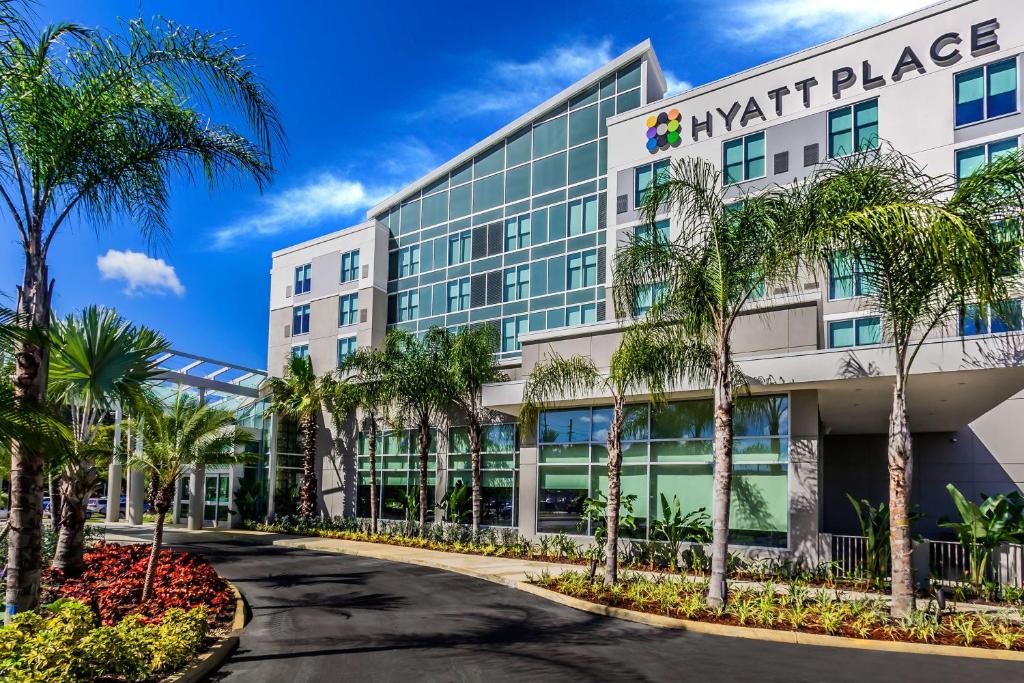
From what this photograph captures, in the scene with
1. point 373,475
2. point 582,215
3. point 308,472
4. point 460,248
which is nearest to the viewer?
point 373,475

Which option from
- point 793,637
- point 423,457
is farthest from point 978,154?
point 423,457

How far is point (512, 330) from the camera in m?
35.8

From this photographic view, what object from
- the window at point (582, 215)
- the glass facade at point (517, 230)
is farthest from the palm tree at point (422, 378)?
the window at point (582, 215)

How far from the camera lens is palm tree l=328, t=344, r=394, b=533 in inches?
1184

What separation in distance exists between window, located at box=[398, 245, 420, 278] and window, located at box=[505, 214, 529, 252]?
5601 millimetres

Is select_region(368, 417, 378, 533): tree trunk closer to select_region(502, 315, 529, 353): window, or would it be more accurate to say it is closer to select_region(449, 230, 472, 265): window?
select_region(502, 315, 529, 353): window

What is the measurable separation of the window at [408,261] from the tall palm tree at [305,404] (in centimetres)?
666

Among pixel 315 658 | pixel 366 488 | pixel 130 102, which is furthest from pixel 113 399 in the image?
pixel 366 488

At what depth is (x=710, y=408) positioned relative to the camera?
2048 centimetres

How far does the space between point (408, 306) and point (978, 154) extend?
25433 millimetres

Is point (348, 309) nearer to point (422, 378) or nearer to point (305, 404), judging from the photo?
point (305, 404)

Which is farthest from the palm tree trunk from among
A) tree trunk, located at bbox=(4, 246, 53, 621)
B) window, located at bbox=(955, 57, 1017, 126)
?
window, located at bbox=(955, 57, 1017, 126)

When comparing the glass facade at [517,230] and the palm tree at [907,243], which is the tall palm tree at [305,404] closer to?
the glass facade at [517,230]

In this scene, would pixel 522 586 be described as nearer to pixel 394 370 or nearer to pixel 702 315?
pixel 702 315
